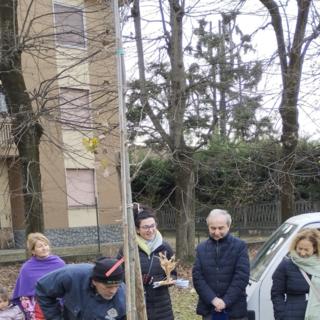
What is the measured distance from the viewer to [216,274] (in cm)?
366

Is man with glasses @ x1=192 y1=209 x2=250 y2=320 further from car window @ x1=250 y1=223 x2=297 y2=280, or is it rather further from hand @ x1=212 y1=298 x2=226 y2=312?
car window @ x1=250 y1=223 x2=297 y2=280

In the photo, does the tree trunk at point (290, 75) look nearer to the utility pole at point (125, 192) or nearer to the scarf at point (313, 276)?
the scarf at point (313, 276)

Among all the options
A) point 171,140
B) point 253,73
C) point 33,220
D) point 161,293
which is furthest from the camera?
point 171,140

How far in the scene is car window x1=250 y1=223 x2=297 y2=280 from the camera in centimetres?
402

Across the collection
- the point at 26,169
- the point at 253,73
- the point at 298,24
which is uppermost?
the point at 298,24

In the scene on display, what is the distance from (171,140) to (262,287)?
214 inches

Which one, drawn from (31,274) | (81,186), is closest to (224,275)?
(31,274)

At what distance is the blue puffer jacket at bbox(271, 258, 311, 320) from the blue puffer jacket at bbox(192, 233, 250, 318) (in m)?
0.33

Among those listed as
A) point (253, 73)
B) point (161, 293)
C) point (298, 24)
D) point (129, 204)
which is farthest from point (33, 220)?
point (298, 24)

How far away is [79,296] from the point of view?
8.52 ft

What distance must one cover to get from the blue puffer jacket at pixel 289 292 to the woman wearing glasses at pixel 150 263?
0.86 meters

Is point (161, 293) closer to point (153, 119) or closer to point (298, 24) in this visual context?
point (153, 119)

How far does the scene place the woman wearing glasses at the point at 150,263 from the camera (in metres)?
3.47

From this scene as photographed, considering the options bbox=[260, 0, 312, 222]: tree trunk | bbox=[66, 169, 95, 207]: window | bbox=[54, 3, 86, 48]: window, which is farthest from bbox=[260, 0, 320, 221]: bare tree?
bbox=[66, 169, 95, 207]: window
